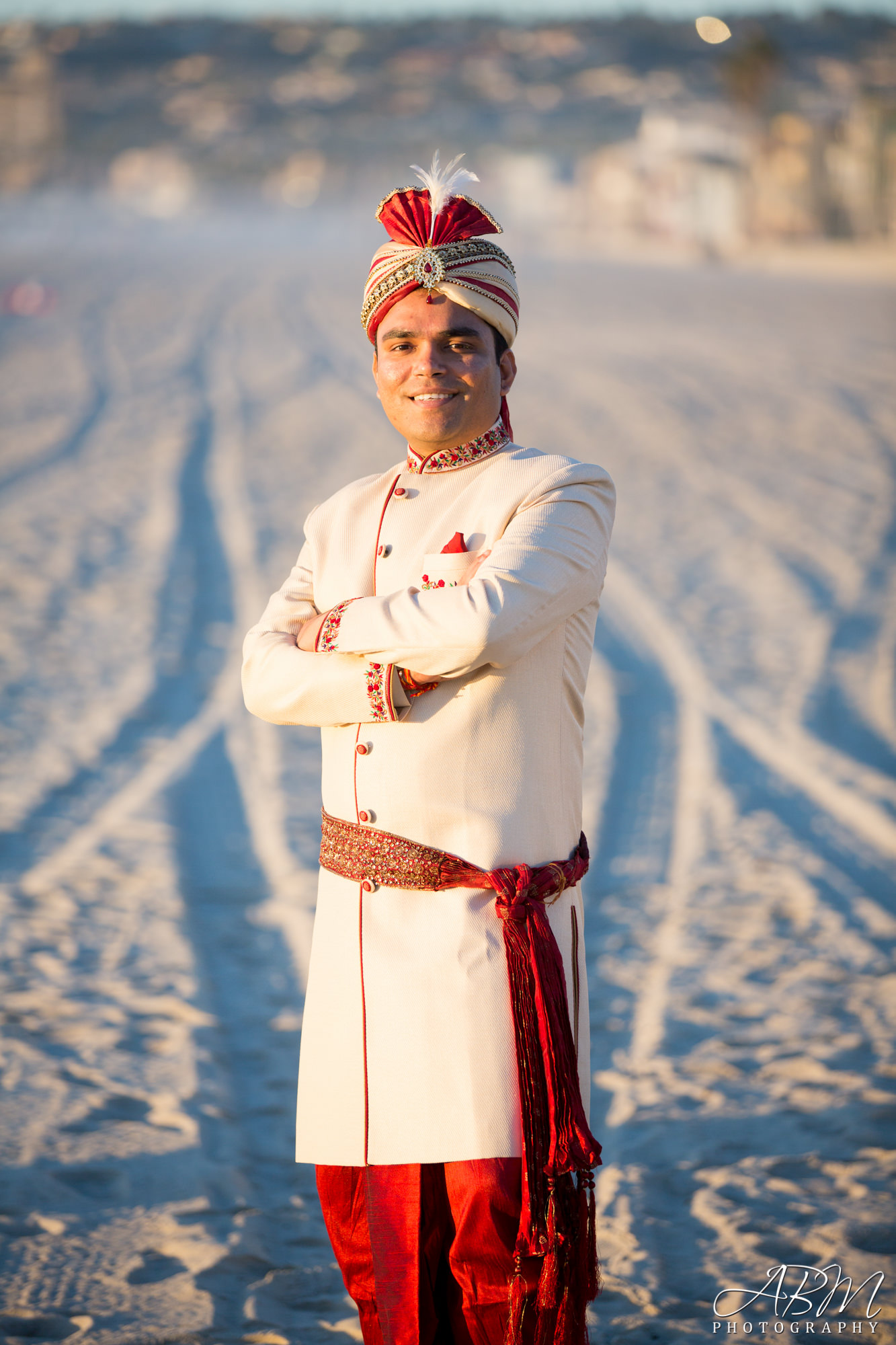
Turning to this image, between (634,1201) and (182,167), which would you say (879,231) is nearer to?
(634,1201)

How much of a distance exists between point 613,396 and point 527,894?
12578 millimetres

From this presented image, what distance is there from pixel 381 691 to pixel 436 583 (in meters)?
0.18

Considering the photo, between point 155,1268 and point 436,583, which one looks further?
point 155,1268

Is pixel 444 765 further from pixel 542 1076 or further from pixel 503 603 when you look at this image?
pixel 542 1076

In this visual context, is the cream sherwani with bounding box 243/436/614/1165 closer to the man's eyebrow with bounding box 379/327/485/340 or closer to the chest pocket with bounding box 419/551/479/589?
the chest pocket with bounding box 419/551/479/589

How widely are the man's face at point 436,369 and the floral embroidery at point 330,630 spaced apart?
27 cm

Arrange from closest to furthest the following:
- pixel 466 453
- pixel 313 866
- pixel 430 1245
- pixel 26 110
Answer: pixel 430 1245, pixel 466 453, pixel 313 866, pixel 26 110

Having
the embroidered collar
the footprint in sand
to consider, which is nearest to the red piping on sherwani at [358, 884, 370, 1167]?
the embroidered collar

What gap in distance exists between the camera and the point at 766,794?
17.9 ft

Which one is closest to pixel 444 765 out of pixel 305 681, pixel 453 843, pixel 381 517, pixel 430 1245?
pixel 453 843

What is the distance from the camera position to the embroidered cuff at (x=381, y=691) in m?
1.77

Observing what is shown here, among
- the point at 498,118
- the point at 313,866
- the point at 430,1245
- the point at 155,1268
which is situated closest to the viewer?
the point at 430,1245

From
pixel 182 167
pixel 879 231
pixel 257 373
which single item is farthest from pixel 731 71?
pixel 182 167

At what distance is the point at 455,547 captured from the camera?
1846 millimetres
